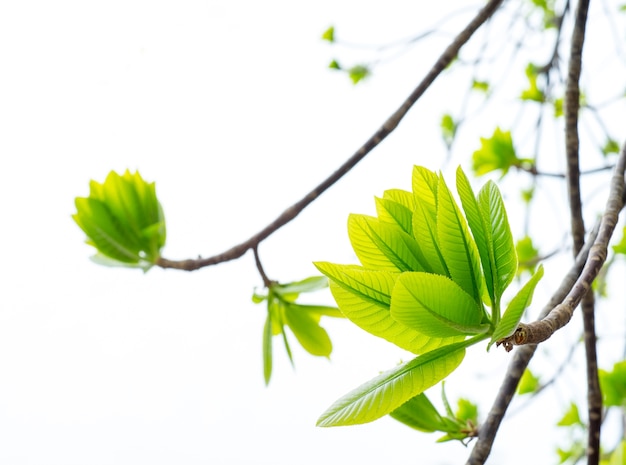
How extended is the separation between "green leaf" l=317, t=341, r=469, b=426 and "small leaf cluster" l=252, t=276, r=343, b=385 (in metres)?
0.22

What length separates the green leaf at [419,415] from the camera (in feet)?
1.23

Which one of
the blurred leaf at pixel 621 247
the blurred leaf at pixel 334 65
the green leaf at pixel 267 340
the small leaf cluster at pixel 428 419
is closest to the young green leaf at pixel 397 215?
the small leaf cluster at pixel 428 419

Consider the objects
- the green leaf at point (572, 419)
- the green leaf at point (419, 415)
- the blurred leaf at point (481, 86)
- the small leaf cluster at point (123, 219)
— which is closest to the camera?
the green leaf at point (419, 415)

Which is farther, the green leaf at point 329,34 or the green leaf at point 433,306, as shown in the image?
the green leaf at point 329,34

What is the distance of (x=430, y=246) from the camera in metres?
0.28

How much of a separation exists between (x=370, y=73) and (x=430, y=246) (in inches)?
26.4

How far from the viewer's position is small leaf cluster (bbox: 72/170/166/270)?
48 centimetres

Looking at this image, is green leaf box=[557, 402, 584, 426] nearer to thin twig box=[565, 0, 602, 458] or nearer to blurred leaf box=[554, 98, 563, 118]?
thin twig box=[565, 0, 602, 458]

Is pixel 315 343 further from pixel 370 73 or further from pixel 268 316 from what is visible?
pixel 370 73

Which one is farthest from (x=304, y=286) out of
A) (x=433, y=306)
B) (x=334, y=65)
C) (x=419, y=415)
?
(x=334, y=65)

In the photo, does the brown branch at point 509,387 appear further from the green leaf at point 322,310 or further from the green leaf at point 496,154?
the green leaf at point 496,154

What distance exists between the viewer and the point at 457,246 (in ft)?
0.89

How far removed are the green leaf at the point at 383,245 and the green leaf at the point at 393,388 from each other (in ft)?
0.15

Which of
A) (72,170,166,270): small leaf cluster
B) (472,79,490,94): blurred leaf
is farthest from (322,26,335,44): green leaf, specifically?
(72,170,166,270): small leaf cluster
